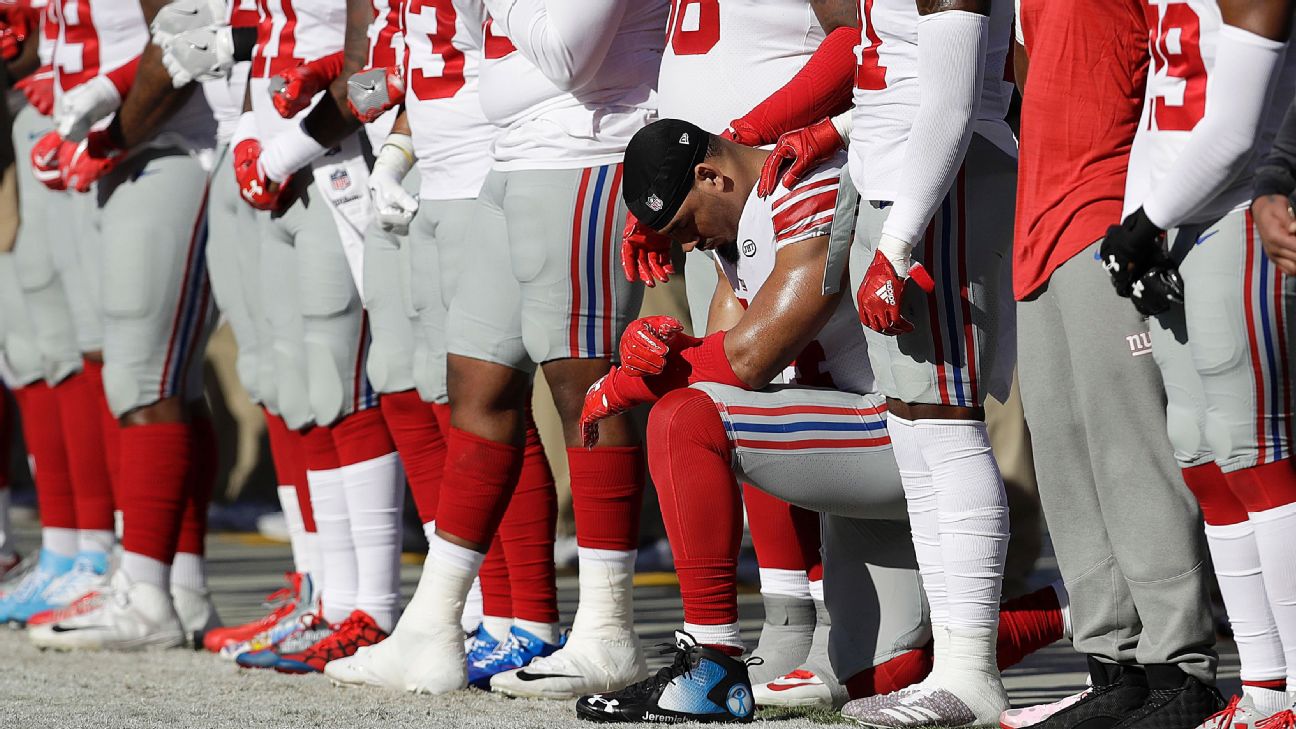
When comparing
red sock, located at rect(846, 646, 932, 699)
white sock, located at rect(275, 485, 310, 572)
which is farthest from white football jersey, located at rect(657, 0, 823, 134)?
white sock, located at rect(275, 485, 310, 572)

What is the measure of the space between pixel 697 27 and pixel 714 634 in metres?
1.23

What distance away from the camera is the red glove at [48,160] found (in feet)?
A: 17.1

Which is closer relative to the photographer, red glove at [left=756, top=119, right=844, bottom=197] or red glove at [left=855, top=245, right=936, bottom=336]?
red glove at [left=855, top=245, right=936, bottom=336]

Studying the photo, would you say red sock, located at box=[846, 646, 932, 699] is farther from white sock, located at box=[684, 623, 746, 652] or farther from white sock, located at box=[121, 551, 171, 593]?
white sock, located at box=[121, 551, 171, 593]

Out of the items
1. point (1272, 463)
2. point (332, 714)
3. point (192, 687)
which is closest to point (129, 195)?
point (192, 687)

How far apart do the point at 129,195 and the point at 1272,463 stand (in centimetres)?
332

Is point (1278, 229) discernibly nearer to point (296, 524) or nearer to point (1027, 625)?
point (1027, 625)

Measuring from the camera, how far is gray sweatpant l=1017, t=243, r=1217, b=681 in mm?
2785

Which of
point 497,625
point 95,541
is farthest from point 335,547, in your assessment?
point 95,541

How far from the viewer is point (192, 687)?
4.10 meters

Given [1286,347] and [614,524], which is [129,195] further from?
[1286,347]

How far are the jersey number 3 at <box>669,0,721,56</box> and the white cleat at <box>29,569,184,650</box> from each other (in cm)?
219

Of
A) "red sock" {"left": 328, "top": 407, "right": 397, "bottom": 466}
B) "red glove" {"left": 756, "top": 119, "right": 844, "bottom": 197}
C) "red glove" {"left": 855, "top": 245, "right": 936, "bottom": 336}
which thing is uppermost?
"red glove" {"left": 756, "top": 119, "right": 844, "bottom": 197}

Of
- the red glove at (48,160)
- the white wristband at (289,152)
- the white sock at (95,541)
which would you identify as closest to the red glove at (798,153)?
the white wristband at (289,152)
